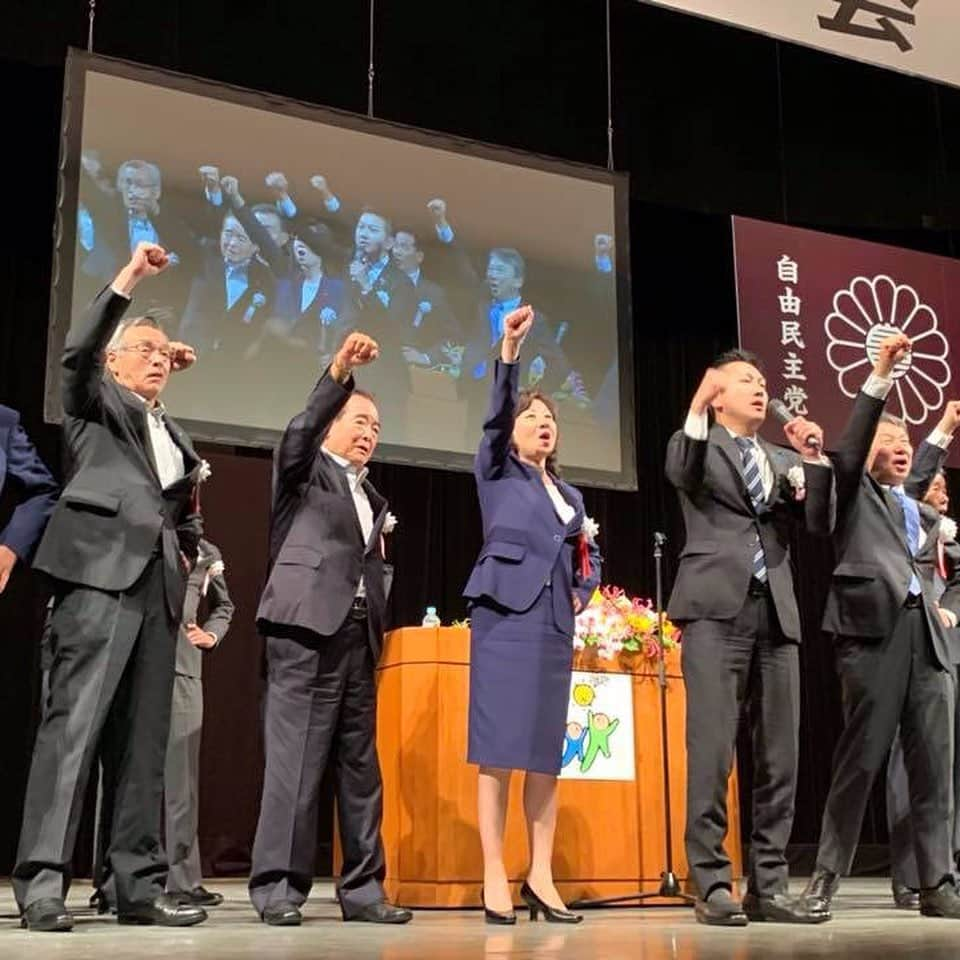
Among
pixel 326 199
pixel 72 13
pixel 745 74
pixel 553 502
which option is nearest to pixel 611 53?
pixel 745 74

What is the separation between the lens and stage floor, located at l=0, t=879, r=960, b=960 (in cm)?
227

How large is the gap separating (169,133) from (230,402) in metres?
1.14

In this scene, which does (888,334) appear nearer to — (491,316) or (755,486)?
(491,316)

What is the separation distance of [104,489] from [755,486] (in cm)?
162

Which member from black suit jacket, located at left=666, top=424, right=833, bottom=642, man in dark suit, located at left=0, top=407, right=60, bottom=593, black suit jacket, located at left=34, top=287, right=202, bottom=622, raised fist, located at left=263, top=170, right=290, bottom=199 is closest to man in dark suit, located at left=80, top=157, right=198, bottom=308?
raised fist, located at left=263, top=170, right=290, bottom=199

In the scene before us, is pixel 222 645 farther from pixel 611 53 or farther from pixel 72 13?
pixel 611 53

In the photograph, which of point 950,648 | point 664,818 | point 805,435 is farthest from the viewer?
point 664,818

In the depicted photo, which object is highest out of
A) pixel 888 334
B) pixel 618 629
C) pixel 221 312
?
pixel 888 334

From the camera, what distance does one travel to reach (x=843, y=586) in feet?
11.9

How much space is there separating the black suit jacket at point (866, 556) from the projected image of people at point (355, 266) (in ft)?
8.12

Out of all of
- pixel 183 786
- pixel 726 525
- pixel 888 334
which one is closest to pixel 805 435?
pixel 726 525

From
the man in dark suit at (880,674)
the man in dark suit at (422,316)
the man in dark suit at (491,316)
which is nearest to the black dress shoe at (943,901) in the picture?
the man in dark suit at (880,674)

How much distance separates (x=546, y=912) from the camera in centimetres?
337

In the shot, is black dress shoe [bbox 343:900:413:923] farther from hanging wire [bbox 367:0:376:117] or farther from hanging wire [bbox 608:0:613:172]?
hanging wire [bbox 608:0:613:172]
